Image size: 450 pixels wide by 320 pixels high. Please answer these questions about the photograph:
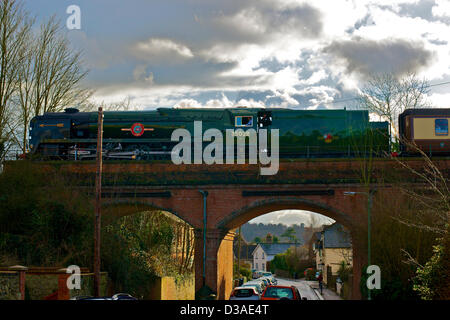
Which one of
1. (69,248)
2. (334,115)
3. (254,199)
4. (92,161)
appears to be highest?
(334,115)

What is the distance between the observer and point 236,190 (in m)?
29.2

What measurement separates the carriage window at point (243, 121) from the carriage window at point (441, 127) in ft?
36.0

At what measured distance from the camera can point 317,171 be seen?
96.3 ft

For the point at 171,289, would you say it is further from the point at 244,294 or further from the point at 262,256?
the point at 262,256

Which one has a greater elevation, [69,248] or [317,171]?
[317,171]

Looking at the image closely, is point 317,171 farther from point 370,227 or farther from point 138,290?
point 138,290

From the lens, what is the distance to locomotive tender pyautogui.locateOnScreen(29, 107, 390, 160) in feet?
103

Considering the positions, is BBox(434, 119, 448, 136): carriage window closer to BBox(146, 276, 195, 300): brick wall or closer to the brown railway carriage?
the brown railway carriage

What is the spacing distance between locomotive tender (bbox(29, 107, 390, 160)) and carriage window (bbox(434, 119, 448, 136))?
9.20ft

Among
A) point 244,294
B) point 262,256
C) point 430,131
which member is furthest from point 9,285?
point 262,256

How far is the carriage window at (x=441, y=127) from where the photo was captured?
31.5m

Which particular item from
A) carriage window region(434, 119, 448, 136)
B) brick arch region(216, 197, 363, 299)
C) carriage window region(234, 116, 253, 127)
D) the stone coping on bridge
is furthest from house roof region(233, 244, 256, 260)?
the stone coping on bridge
